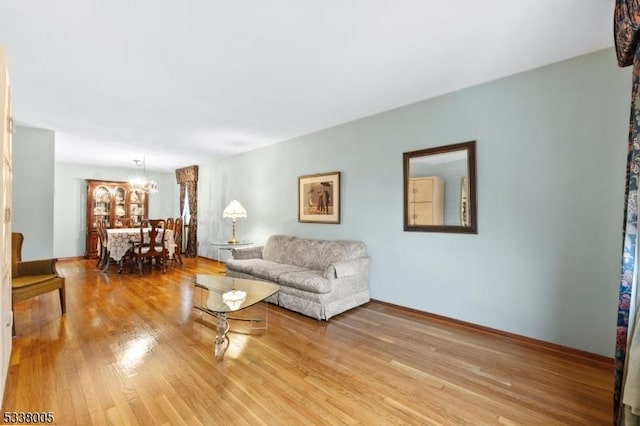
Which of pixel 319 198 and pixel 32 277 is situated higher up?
pixel 319 198


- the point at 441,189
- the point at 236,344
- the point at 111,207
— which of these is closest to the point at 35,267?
the point at 236,344

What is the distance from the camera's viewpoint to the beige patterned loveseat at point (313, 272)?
3260 mm

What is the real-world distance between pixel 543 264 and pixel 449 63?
2003 mm

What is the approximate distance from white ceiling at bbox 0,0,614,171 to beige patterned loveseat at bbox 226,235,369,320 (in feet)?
6.13

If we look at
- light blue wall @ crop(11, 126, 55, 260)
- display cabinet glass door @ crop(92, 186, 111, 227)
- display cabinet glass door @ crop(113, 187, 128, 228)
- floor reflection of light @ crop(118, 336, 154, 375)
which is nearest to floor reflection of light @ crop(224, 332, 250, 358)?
floor reflection of light @ crop(118, 336, 154, 375)

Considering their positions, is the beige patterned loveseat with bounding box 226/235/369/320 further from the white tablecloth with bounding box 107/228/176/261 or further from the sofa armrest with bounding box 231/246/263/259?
the white tablecloth with bounding box 107/228/176/261

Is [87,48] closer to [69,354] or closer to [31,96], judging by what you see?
[31,96]

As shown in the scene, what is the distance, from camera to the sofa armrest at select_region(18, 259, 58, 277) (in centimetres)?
327

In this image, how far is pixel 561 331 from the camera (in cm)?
251

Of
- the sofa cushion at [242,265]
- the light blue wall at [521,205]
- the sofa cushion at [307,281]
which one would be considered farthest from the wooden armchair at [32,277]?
the light blue wall at [521,205]

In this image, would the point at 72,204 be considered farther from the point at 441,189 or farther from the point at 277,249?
the point at 441,189

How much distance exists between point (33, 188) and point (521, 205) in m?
6.52

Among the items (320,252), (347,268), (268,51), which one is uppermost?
(268,51)

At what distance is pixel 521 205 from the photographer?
2727mm
